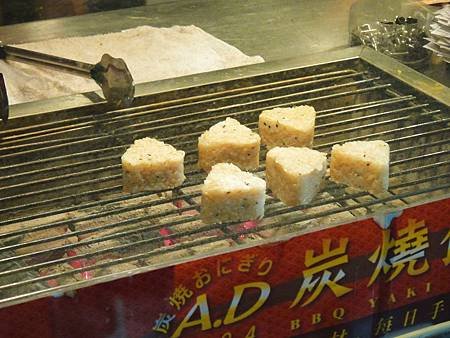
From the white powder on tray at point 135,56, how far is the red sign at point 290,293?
3.51 feet

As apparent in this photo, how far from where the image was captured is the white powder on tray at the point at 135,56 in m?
2.29

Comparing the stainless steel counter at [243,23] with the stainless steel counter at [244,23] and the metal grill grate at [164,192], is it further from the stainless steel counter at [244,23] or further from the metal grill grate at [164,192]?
the metal grill grate at [164,192]

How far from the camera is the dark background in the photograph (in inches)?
126

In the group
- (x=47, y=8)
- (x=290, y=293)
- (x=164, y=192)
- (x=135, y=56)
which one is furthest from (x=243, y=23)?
(x=290, y=293)

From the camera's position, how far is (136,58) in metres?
2.50

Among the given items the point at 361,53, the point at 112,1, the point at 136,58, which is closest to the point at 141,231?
the point at 361,53

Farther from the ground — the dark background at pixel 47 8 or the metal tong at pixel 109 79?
the metal tong at pixel 109 79

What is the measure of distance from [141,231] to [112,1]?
2.17 metres

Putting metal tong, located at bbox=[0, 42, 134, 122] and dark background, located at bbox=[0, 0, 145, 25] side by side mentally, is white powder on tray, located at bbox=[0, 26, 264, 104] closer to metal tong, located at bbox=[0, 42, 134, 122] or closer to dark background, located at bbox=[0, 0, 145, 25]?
metal tong, located at bbox=[0, 42, 134, 122]

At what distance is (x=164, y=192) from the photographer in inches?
59.9

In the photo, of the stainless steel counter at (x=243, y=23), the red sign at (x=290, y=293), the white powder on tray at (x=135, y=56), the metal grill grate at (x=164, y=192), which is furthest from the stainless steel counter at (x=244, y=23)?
the red sign at (x=290, y=293)

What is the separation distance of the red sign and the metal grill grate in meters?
0.03

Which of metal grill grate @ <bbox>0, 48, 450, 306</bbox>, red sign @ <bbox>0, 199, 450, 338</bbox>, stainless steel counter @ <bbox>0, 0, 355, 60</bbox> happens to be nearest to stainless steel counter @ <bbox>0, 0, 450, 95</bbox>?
stainless steel counter @ <bbox>0, 0, 355, 60</bbox>

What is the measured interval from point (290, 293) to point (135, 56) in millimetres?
1365
